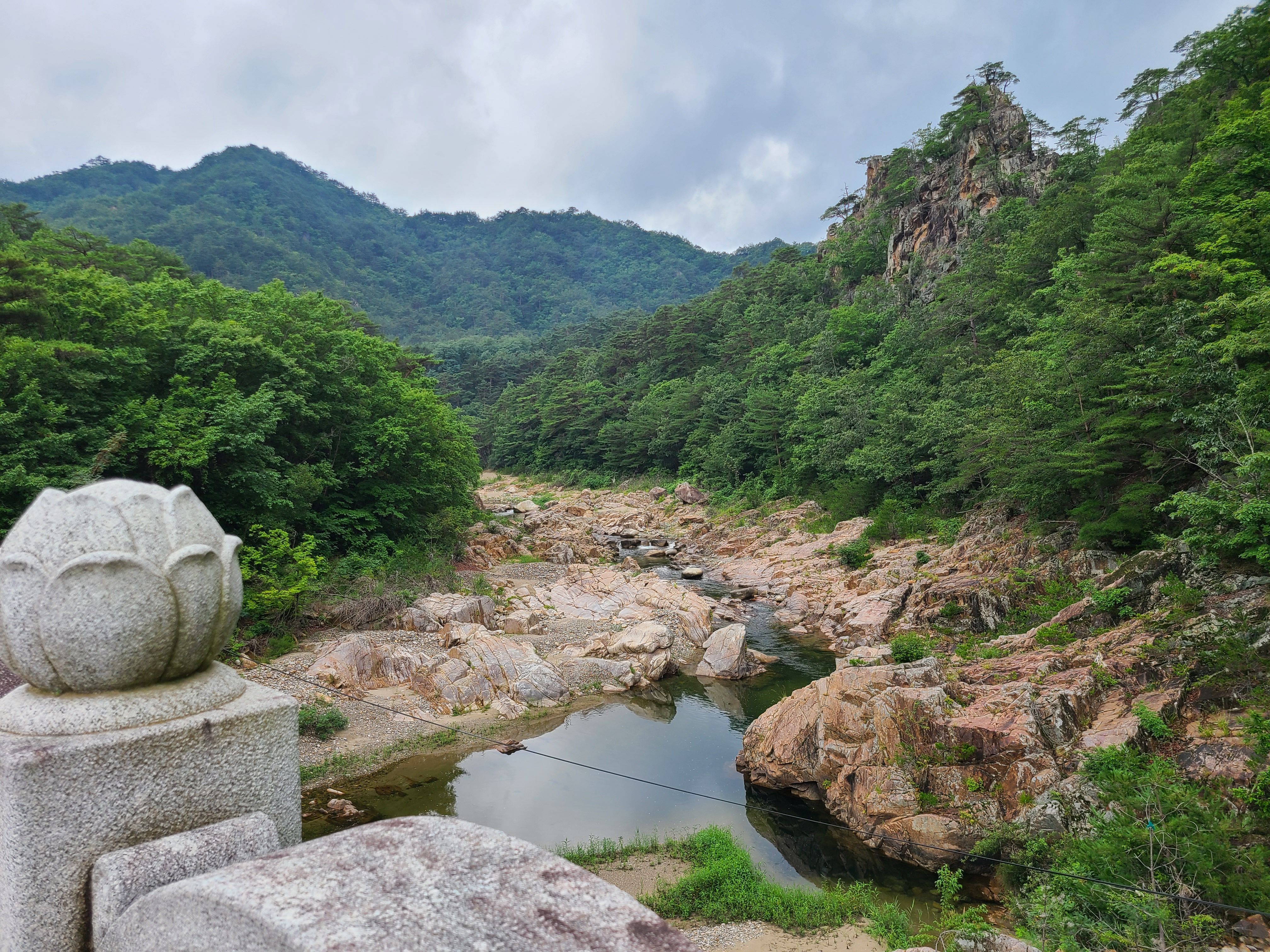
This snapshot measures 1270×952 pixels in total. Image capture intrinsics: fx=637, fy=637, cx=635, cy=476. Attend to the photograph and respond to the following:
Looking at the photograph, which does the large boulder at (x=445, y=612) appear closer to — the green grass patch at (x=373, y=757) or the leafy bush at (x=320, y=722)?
the leafy bush at (x=320, y=722)

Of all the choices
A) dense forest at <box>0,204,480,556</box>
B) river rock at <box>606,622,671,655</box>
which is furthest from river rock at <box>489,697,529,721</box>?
dense forest at <box>0,204,480,556</box>

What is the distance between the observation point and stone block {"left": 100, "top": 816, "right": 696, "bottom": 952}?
1.82m

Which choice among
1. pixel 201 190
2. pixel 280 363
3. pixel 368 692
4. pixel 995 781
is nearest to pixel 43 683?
pixel 995 781

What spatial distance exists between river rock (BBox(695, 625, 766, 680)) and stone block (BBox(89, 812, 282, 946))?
1315 centimetres

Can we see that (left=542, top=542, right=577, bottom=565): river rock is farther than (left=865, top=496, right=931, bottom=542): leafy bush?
Yes

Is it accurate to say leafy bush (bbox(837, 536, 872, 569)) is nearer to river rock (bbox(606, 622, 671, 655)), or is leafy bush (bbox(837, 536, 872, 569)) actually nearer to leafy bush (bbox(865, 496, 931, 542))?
leafy bush (bbox(865, 496, 931, 542))

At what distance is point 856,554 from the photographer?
21891mm

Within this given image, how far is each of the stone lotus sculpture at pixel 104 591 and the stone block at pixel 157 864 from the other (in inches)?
25.0

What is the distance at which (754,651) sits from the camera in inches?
631

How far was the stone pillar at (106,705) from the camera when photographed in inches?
93.4

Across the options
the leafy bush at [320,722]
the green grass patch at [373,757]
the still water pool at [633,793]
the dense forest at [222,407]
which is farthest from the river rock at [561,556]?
the leafy bush at [320,722]

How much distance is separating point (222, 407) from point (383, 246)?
132 meters

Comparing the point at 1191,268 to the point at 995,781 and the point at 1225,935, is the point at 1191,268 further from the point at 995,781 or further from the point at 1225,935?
the point at 1225,935

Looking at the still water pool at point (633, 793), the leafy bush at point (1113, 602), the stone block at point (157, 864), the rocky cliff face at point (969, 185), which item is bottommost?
the still water pool at point (633, 793)
